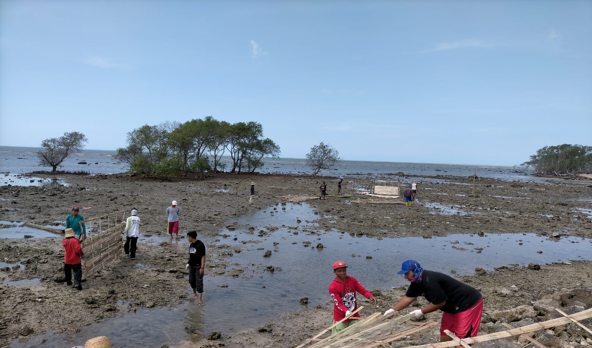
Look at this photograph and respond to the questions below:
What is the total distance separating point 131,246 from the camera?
1316cm

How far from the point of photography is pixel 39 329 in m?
7.82

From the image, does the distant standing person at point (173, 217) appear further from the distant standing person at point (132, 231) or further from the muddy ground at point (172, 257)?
the distant standing person at point (132, 231)

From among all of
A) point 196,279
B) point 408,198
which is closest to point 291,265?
point 196,279

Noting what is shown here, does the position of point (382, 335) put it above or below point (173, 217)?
below

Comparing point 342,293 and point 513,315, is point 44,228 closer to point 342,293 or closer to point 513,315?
point 342,293

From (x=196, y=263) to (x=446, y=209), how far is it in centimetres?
2638

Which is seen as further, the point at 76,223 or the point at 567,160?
the point at 567,160

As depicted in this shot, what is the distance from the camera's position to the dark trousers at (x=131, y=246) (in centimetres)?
1316

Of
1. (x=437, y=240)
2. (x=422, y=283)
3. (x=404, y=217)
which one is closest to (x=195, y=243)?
(x=422, y=283)

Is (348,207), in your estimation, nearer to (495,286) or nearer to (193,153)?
(495,286)

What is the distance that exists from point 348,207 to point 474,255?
1379 centimetres

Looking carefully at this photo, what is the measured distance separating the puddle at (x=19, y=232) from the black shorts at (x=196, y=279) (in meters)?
9.75

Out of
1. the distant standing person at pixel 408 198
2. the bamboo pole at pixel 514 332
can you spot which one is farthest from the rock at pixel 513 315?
the distant standing person at pixel 408 198

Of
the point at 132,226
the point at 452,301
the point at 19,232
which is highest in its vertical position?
the point at 452,301
